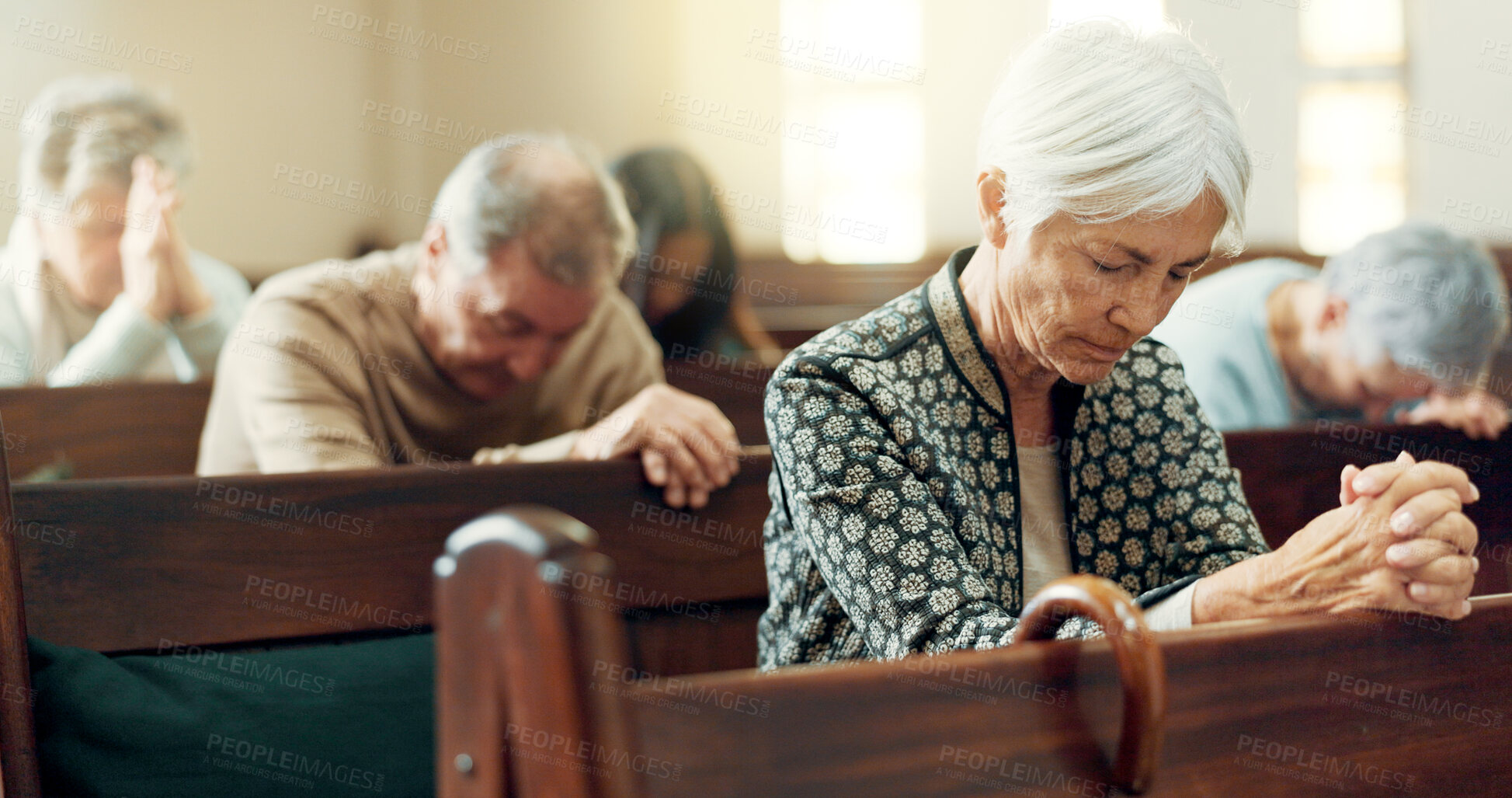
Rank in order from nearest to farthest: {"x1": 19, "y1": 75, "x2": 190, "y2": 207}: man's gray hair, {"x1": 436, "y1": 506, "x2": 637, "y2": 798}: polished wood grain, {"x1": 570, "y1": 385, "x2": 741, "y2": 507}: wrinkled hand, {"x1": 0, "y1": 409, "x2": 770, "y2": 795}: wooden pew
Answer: {"x1": 436, "y1": 506, "x2": 637, "y2": 798}: polished wood grain → {"x1": 0, "y1": 409, "x2": 770, "y2": 795}: wooden pew → {"x1": 570, "y1": 385, "x2": 741, "y2": 507}: wrinkled hand → {"x1": 19, "y1": 75, "x2": 190, "y2": 207}: man's gray hair

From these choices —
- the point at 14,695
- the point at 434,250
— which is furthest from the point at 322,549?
the point at 434,250

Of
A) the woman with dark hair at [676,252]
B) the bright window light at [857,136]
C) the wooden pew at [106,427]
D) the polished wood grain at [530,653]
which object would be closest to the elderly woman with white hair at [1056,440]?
the polished wood grain at [530,653]

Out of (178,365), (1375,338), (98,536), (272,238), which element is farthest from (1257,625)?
(272,238)

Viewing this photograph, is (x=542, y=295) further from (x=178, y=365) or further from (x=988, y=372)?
(x=178, y=365)

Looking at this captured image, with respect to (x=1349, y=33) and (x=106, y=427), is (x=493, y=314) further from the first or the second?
(x=1349, y=33)

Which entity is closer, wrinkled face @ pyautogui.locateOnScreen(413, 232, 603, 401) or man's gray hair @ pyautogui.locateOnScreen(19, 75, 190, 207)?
wrinkled face @ pyautogui.locateOnScreen(413, 232, 603, 401)

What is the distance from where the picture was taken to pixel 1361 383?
2.63 m

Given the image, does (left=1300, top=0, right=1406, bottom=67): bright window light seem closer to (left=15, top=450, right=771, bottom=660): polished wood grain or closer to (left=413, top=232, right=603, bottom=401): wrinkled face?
(left=413, top=232, right=603, bottom=401): wrinkled face

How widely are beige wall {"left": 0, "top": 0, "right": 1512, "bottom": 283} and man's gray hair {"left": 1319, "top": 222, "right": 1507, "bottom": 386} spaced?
4107 mm

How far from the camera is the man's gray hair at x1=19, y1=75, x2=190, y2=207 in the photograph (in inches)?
127

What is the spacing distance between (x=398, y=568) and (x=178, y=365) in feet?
6.53

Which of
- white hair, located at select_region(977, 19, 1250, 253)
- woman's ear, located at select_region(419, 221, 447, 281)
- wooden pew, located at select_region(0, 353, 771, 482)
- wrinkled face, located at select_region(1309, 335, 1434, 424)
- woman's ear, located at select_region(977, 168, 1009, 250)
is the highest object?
white hair, located at select_region(977, 19, 1250, 253)

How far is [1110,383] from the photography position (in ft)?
4.61

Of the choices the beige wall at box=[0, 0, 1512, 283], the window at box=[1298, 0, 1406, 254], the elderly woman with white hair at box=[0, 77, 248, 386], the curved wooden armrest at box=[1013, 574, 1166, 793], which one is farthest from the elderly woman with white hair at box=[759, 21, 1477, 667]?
the window at box=[1298, 0, 1406, 254]
